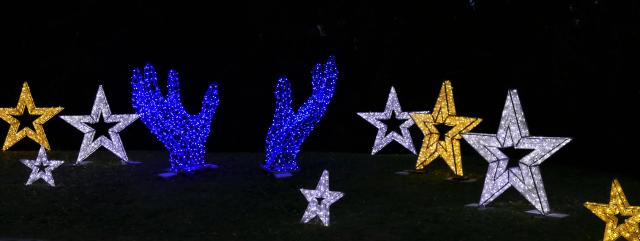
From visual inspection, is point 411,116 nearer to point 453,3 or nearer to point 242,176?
point 242,176

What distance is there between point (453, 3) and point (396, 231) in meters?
8.42

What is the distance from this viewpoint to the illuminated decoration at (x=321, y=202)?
29.3ft

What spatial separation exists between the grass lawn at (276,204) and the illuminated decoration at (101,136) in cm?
27

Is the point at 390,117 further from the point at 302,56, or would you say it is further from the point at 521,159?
the point at 521,159

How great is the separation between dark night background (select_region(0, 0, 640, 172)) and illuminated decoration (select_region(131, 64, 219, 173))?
12.2 ft

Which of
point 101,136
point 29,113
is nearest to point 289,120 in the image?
point 101,136

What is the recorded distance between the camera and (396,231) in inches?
337

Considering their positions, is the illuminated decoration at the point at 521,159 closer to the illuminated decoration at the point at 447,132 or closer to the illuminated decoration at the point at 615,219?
the illuminated decoration at the point at 615,219

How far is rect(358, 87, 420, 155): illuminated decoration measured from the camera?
13695 millimetres

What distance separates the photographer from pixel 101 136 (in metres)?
13.5

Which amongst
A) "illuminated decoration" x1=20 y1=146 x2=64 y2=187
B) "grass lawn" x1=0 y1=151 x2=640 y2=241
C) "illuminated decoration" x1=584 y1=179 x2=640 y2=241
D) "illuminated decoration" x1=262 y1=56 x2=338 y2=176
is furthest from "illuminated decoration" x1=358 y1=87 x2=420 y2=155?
"illuminated decoration" x1=584 y1=179 x2=640 y2=241

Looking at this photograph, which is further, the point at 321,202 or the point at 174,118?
the point at 174,118

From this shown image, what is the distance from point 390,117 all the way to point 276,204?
4315mm

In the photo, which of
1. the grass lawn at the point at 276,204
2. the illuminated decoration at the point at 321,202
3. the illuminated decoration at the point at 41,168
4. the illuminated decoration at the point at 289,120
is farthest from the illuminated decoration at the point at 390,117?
the illuminated decoration at the point at 41,168
